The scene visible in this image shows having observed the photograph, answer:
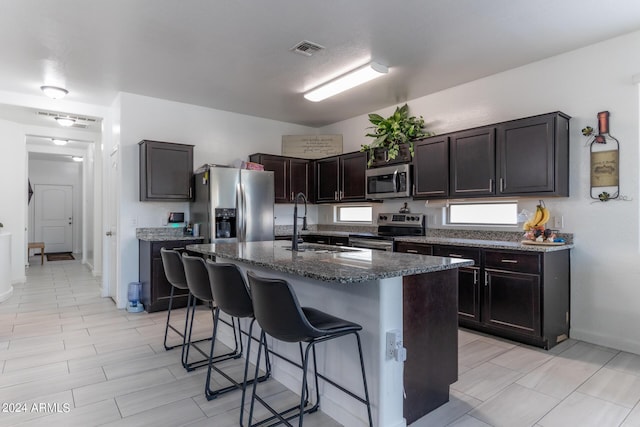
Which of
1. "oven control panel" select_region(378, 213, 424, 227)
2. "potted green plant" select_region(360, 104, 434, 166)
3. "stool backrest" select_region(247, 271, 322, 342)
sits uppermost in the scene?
"potted green plant" select_region(360, 104, 434, 166)

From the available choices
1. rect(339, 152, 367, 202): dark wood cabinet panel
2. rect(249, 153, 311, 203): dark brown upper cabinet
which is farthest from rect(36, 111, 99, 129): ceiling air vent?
rect(339, 152, 367, 202): dark wood cabinet panel

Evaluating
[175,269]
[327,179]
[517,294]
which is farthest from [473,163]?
[175,269]

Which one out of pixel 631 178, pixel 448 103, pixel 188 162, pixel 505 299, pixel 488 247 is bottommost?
pixel 505 299

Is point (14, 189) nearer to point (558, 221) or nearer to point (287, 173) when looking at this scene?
point (287, 173)

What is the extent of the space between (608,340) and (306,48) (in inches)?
146

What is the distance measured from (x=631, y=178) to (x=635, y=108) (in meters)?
0.59

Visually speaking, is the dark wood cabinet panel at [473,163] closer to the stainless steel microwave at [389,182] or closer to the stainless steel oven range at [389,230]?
the stainless steel microwave at [389,182]

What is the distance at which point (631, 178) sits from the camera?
309cm

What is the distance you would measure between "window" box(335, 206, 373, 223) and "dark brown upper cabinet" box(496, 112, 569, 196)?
2.27m

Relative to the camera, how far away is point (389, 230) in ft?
16.4

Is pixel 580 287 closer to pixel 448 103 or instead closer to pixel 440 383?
pixel 440 383

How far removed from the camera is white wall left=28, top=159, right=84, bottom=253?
986 cm

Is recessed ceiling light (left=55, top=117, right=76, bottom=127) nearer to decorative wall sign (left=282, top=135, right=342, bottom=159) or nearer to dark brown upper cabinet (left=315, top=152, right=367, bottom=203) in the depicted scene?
decorative wall sign (left=282, top=135, right=342, bottom=159)

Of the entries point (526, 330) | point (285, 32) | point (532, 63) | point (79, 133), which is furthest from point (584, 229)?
point (79, 133)
